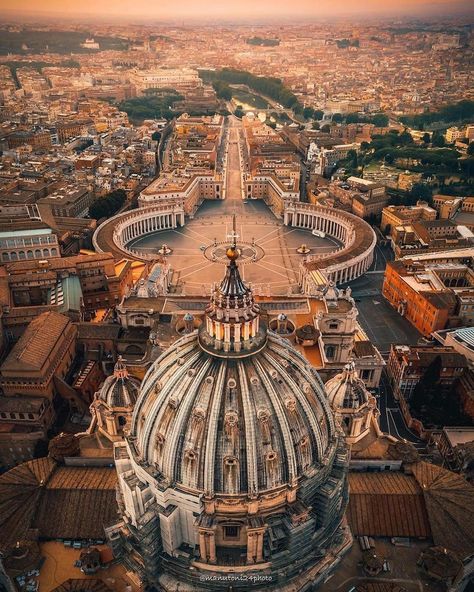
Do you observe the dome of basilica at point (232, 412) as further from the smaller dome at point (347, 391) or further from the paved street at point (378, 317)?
the paved street at point (378, 317)

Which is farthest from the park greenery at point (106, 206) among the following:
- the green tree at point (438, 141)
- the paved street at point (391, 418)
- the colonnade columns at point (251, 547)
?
the green tree at point (438, 141)

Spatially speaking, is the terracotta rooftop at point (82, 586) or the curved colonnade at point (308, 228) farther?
the curved colonnade at point (308, 228)

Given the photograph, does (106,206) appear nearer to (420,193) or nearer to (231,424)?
(420,193)

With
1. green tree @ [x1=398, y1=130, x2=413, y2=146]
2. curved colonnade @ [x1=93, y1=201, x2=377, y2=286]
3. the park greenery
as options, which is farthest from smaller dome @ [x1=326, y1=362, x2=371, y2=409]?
green tree @ [x1=398, y1=130, x2=413, y2=146]

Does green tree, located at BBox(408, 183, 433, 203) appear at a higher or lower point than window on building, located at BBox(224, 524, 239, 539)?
A: lower

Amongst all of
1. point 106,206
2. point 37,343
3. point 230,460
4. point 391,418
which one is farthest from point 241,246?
point 230,460

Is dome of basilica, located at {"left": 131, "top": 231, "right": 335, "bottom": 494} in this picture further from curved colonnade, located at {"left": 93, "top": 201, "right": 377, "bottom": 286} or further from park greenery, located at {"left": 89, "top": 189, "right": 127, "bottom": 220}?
park greenery, located at {"left": 89, "top": 189, "right": 127, "bottom": 220}

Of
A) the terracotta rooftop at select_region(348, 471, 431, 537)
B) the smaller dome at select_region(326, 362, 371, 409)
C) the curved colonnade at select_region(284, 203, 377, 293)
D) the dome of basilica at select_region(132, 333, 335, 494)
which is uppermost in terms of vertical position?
the dome of basilica at select_region(132, 333, 335, 494)

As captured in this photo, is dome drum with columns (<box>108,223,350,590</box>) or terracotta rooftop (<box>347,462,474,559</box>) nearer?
dome drum with columns (<box>108,223,350,590</box>)

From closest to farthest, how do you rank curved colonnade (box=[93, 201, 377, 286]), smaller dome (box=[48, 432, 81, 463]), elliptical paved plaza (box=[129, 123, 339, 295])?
smaller dome (box=[48, 432, 81, 463]), elliptical paved plaza (box=[129, 123, 339, 295]), curved colonnade (box=[93, 201, 377, 286])
